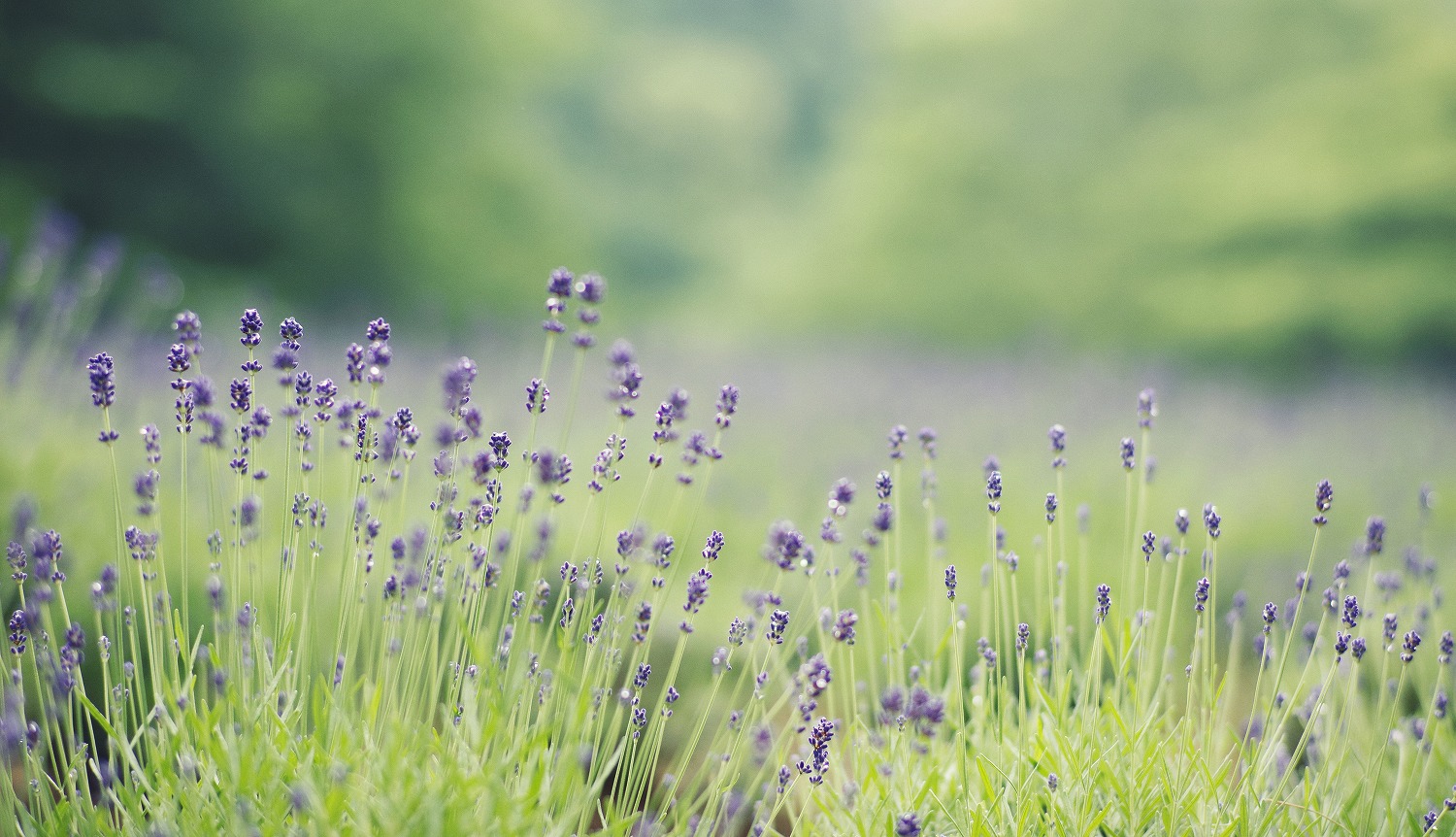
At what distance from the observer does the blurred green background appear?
33.2 feet

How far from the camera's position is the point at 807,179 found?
12.9 m

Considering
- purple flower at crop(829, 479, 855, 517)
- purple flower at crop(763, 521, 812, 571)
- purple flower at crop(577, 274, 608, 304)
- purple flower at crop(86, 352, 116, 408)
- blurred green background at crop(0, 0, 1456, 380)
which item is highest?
blurred green background at crop(0, 0, 1456, 380)

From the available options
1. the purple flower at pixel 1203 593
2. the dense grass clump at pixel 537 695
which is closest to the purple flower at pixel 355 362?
the dense grass clump at pixel 537 695

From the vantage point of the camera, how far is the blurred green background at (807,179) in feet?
33.2

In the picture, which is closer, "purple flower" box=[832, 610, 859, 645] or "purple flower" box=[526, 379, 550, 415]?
"purple flower" box=[832, 610, 859, 645]

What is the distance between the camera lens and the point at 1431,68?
10008 mm

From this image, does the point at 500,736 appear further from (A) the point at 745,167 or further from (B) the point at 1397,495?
(A) the point at 745,167

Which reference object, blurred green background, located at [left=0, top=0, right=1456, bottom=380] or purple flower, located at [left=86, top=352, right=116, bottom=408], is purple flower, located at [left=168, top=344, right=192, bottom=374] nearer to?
purple flower, located at [left=86, top=352, right=116, bottom=408]

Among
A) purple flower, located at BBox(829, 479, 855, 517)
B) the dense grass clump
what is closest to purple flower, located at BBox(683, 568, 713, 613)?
the dense grass clump

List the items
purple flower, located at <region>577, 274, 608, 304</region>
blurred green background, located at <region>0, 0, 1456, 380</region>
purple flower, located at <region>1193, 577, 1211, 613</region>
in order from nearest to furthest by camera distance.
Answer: purple flower, located at <region>577, 274, 608, 304</region>, purple flower, located at <region>1193, 577, 1211, 613</region>, blurred green background, located at <region>0, 0, 1456, 380</region>

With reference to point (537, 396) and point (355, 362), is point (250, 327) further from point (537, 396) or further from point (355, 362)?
point (537, 396)

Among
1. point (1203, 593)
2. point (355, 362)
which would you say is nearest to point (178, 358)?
point (355, 362)

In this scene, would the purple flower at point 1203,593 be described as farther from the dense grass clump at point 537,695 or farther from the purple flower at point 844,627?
the purple flower at point 844,627

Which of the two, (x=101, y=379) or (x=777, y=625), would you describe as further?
(x=777, y=625)
